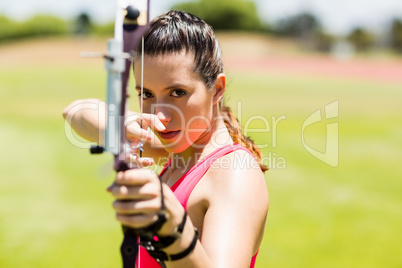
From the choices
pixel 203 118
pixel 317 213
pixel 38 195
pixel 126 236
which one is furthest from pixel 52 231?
pixel 126 236

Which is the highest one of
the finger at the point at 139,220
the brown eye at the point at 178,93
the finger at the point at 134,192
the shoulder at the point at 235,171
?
the brown eye at the point at 178,93

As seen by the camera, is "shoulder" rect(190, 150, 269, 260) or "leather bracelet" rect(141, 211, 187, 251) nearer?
"leather bracelet" rect(141, 211, 187, 251)

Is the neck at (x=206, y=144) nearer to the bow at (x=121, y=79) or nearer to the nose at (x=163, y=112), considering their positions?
the nose at (x=163, y=112)

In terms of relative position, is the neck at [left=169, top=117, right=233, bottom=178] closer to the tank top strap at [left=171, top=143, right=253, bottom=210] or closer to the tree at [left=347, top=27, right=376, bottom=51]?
the tank top strap at [left=171, top=143, right=253, bottom=210]

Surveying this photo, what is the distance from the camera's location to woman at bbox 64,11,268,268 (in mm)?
1129

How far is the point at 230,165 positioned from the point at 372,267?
3991 mm

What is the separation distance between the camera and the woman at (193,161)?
3.70 ft

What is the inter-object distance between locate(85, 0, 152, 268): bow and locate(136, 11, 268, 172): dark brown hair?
1.44 ft

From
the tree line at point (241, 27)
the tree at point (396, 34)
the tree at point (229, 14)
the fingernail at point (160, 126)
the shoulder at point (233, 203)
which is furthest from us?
the tree at point (229, 14)

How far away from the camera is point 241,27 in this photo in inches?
2862

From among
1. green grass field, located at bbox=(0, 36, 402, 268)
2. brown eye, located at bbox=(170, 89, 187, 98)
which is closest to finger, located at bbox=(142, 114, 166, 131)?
brown eye, located at bbox=(170, 89, 187, 98)

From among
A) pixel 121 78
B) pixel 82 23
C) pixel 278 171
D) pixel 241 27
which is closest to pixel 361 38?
pixel 241 27

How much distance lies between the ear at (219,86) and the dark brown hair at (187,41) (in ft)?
0.06

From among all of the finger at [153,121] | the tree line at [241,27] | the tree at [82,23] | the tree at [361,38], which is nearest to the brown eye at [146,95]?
the finger at [153,121]
